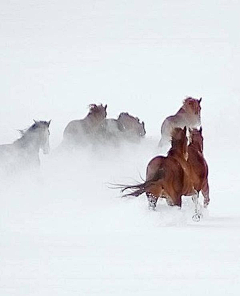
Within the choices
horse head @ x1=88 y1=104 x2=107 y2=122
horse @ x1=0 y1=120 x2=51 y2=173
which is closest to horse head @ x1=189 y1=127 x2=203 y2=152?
horse @ x1=0 y1=120 x2=51 y2=173

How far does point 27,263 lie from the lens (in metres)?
3.71

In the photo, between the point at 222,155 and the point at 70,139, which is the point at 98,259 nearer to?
the point at 70,139

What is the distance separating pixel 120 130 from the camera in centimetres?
808

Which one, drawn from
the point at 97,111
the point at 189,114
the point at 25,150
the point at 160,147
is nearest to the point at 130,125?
the point at 160,147

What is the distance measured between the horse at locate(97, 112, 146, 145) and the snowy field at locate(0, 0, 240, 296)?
4.5 inches

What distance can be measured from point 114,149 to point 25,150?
122 centimetres

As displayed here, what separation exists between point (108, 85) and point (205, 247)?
12.0 m

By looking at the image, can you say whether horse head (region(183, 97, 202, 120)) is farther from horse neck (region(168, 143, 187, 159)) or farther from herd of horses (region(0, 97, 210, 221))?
horse neck (region(168, 143, 187, 159))

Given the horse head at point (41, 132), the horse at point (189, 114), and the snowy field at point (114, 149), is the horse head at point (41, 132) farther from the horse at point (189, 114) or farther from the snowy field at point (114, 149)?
the horse at point (189, 114)

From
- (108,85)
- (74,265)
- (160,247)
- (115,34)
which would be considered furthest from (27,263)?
(115,34)

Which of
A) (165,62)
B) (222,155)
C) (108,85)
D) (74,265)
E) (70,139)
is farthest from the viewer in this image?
(165,62)

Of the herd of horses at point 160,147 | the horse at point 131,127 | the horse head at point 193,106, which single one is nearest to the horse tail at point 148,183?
the herd of horses at point 160,147

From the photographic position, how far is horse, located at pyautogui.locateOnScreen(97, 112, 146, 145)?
7.83 meters

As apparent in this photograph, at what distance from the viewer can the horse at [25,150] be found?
668cm
